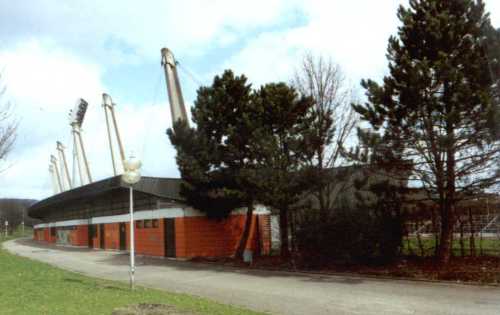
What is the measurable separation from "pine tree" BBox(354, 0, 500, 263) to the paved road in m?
3.46

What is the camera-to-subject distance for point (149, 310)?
969cm

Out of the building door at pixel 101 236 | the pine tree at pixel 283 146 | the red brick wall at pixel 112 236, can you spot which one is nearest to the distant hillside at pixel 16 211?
the building door at pixel 101 236

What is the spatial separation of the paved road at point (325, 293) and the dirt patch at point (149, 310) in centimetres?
229

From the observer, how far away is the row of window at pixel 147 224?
29834mm

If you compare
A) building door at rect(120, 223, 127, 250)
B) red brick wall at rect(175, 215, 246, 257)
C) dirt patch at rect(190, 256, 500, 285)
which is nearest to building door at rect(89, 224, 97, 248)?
building door at rect(120, 223, 127, 250)

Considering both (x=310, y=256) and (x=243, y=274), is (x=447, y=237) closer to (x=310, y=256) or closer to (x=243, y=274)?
(x=310, y=256)

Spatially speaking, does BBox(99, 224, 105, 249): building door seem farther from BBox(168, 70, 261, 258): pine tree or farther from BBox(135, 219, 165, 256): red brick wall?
BBox(168, 70, 261, 258): pine tree

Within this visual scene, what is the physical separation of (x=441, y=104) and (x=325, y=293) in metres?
6.79

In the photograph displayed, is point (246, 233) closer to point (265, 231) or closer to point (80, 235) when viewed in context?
point (265, 231)

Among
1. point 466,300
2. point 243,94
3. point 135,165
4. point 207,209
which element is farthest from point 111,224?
point 466,300

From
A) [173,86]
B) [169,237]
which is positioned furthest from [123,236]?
[173,86]

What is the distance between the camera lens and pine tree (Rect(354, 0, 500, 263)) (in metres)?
14.7

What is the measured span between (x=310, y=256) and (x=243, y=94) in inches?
330

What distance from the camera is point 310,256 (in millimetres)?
19234
